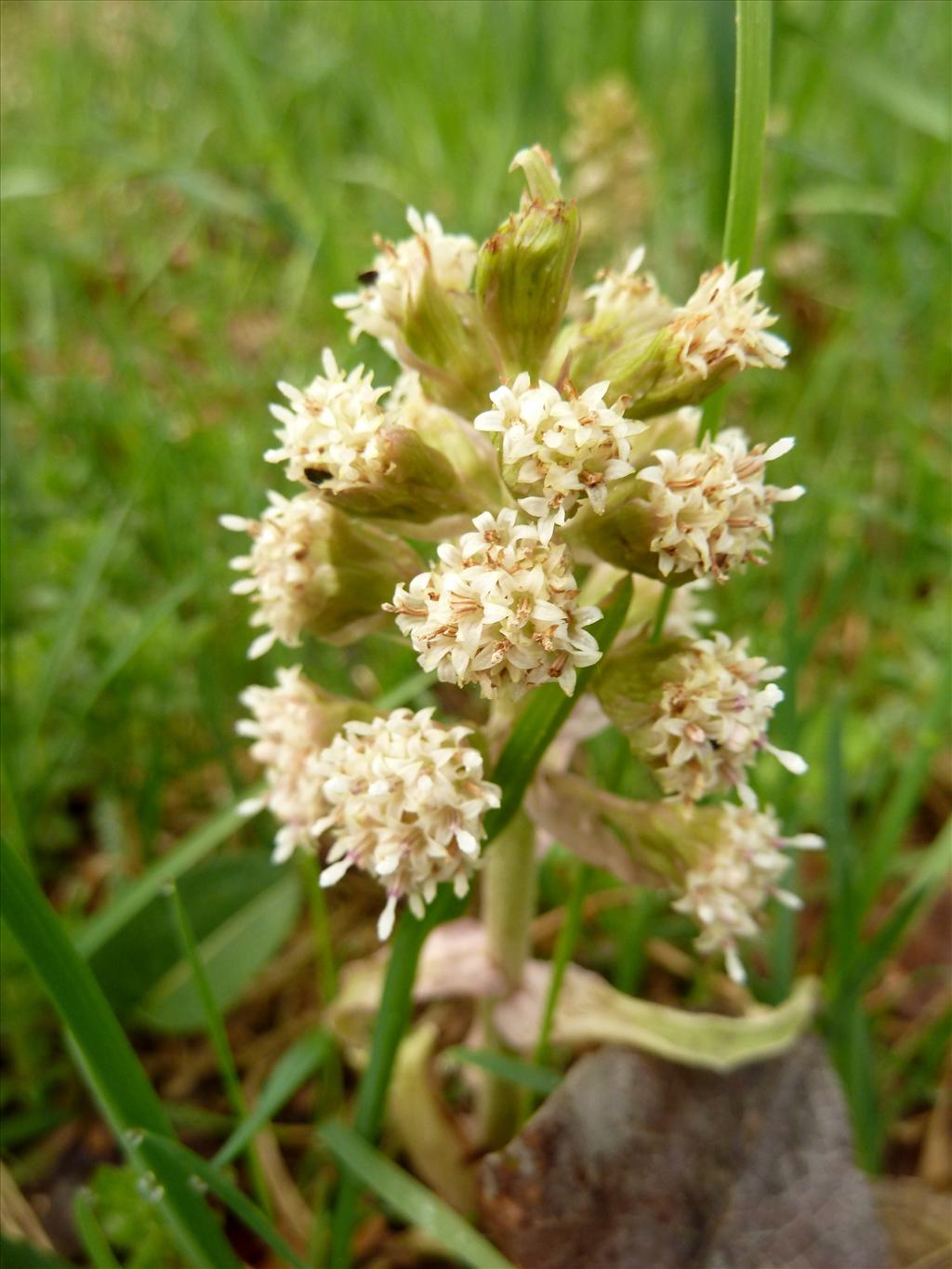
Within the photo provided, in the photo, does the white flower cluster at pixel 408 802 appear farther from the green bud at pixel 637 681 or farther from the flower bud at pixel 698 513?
the flower bud at pixel 698 513

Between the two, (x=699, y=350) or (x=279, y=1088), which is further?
(x=279, y=1088)

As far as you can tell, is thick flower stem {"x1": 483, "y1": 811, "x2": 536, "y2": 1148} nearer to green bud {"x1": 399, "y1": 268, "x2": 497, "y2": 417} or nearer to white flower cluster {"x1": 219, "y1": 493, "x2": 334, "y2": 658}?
white flower cluster {"x1": 219, "y1": 493, "x2": 334, "y2": 658}

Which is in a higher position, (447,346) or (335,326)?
(335,326)

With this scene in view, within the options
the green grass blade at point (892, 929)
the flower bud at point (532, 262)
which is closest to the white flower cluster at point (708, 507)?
the flower bud at point (532, 262)

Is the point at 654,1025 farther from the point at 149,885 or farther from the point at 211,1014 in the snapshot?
the point at 149,885

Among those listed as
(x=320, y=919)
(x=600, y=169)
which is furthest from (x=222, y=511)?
(x=600, y=169)

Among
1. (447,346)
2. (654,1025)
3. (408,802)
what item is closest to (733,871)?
(654,1025)
